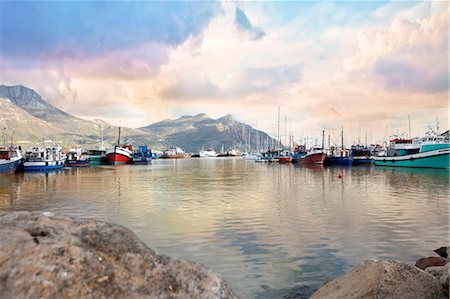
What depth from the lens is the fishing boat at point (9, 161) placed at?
65.2 m

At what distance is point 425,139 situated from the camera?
8644 centimetres

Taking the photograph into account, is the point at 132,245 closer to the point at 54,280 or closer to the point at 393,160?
the point at 54,280

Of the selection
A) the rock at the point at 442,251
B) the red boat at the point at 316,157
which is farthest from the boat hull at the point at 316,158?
the rock at the point at 442,251

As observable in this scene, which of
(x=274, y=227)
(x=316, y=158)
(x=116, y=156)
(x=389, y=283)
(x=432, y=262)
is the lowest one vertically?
(x=274, y=227)

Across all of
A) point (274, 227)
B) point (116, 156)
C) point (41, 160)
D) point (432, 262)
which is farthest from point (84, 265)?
point (116, 156)

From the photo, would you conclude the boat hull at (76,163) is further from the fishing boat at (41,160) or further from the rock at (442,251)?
the rock at (442,251)

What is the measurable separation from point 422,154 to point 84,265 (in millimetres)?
88634

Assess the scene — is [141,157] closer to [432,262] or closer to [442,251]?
[442,251]

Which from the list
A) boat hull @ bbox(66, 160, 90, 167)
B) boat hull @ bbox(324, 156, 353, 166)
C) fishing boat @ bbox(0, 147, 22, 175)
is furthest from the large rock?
boat hull @ bbox(324, 156, 353, 166)

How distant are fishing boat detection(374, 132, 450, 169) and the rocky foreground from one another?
81833 millimetres

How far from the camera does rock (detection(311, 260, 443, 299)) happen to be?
6.86 m

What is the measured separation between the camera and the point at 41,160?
8131 centimetres

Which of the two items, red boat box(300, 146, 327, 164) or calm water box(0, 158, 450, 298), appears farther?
red boat box(300, 146, 327, 164)

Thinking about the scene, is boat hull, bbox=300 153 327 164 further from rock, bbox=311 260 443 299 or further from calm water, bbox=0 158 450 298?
rock, bbox=311 260 443 299
